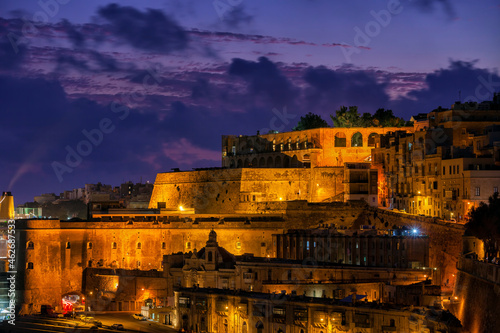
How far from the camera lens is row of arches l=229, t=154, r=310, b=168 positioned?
86.0m

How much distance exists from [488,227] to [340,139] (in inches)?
1557

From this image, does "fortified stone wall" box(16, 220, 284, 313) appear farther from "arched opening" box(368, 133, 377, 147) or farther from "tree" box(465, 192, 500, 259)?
"tree" box(465, 192, 500, 259)

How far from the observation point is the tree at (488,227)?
46.2 m

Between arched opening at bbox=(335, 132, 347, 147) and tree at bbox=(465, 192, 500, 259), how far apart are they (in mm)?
36454

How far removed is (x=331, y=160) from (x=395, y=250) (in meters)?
24.8

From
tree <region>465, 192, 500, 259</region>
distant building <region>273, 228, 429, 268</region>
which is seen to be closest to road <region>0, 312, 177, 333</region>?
distant building <region>273, 228, 429, 268</region>

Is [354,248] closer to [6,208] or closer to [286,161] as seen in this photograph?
[286,161]

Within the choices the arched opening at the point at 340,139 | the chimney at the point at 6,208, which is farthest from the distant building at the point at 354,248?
the chimney at the point at 6,208

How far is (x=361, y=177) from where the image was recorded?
77250mm

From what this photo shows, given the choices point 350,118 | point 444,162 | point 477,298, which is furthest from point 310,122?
point 477,298

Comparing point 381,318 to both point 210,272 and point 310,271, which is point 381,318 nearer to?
point 310,271

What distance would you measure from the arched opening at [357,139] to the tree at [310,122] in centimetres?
1080

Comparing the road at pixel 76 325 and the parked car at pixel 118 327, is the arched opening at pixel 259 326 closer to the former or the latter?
the road at pixel 76 325

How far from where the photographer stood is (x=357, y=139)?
280ft
